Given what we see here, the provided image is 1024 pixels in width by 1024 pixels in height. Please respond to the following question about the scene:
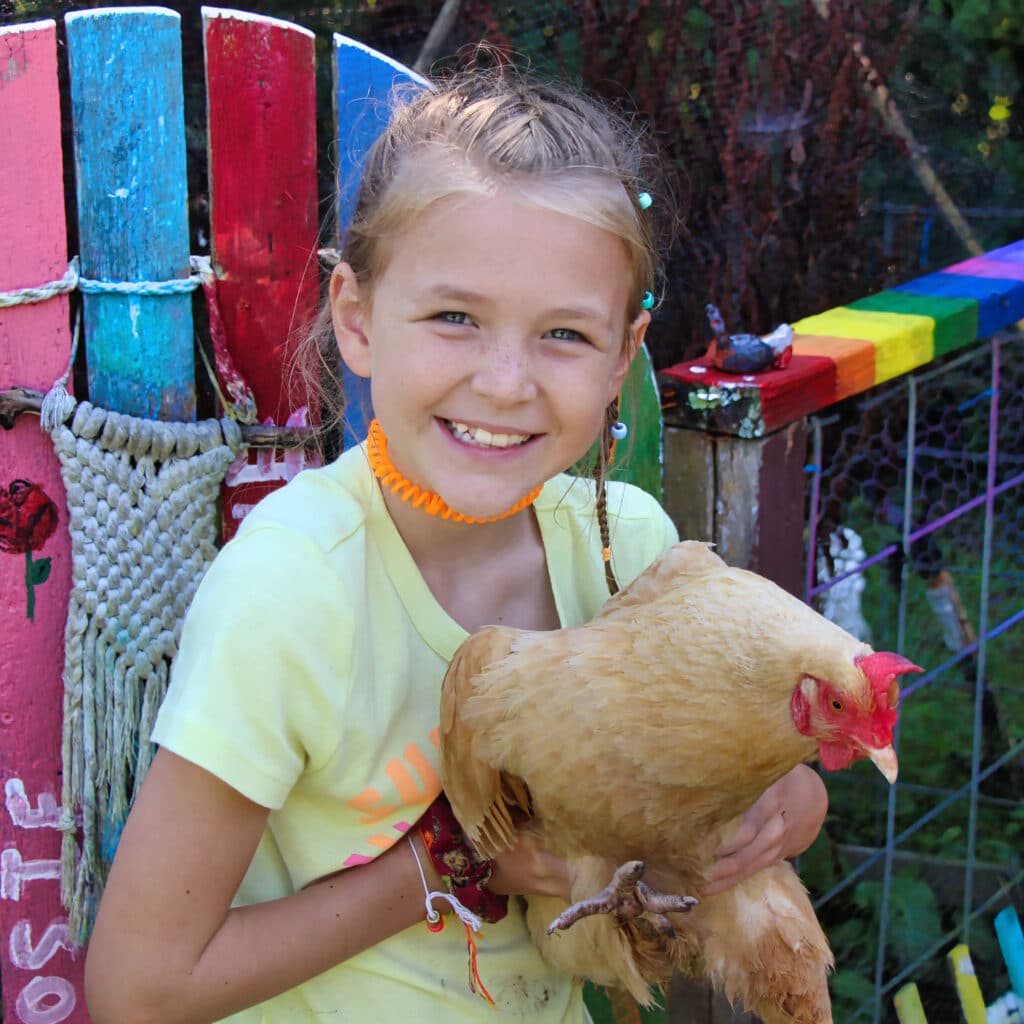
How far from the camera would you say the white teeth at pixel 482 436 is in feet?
4.14

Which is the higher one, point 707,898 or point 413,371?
point 413,371

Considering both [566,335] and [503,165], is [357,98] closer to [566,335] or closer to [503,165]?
[503,165]

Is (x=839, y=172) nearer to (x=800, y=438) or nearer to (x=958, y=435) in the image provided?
(x=958, y=435)

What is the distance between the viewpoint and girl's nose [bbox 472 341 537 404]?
48.0 inches

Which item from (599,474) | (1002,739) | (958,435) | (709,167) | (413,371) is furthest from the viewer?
(709,167)

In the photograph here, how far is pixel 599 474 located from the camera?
4.85 ft

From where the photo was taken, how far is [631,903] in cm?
120

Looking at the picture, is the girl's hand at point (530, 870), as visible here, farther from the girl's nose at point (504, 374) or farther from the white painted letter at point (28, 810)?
the white painted letter at point (28, 810)

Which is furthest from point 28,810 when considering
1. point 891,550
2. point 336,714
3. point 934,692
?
point 934,692

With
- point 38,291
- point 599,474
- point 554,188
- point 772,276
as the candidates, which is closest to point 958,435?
point 772,276

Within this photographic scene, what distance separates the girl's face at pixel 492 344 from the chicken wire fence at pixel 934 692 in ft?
3.87

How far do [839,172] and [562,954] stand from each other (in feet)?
8.25

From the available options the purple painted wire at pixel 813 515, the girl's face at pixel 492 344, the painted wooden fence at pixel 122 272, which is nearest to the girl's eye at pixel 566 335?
the girl's face at pixel 492 344

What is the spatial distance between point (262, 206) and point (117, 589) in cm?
53
